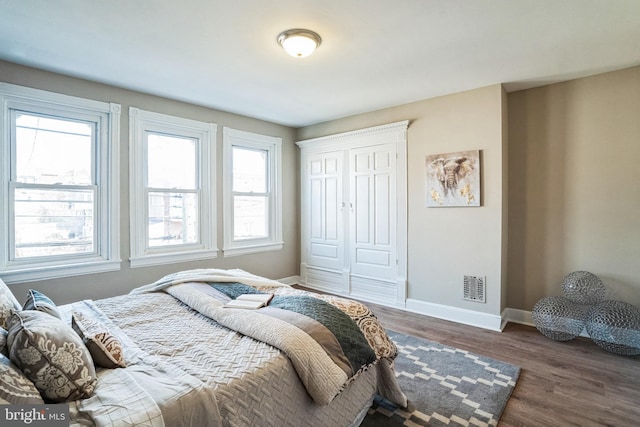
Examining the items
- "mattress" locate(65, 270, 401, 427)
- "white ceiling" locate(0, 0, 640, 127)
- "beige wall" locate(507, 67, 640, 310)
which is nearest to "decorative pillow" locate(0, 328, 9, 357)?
"mattress" locate(65, 270, 401, 427)

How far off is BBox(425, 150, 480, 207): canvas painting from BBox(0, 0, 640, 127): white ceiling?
0.77 metres

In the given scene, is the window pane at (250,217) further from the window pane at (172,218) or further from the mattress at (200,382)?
the mattress at (200,382)

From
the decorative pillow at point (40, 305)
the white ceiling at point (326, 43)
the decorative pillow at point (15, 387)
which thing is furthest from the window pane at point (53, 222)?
the decorative pillow at point (15, 387)

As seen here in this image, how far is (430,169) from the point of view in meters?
3.77

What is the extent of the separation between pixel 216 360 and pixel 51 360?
1.94ft

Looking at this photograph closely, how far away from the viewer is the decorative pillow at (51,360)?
107cm

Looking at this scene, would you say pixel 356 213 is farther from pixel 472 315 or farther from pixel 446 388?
pixel 446 388

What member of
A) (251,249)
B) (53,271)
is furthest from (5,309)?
(251,249)

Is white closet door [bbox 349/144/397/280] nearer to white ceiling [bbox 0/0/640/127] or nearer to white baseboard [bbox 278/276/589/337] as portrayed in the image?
white baseboard [bbox 278/276/589/337]

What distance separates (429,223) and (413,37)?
2.17 meters

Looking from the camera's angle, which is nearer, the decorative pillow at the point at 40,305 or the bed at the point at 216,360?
the bed at the point at 216,360

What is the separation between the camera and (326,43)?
2.47 metres

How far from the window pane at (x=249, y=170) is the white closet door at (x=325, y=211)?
2.42ft

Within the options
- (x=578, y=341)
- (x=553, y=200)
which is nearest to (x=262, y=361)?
(x=578, y=341)
